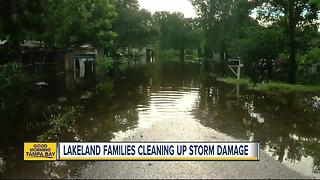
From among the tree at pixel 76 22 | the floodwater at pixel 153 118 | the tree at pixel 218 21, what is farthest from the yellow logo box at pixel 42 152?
the tree at pixel 218 21

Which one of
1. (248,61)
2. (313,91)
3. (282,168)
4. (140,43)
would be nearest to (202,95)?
(313,91)

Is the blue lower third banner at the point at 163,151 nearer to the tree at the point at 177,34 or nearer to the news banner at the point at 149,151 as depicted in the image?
the news banner at the point at 149,151

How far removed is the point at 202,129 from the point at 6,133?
6991 millimetres

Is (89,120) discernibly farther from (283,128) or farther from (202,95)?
(202,95)

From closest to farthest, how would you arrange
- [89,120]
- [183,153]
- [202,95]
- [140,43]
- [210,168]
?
[210,168], [183,153], [89,120], [202,95], [140,43]

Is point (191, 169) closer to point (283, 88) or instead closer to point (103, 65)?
point (283, 88)

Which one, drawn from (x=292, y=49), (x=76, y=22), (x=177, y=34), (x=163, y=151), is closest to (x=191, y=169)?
(x=163, y=151)

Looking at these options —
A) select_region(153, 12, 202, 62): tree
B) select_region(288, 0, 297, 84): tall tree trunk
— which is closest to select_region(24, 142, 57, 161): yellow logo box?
select_region(288, 0, 297, 84): tall tree trunk

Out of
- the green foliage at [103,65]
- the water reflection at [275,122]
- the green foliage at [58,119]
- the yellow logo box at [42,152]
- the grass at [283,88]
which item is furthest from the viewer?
the green foliage at [103,65]

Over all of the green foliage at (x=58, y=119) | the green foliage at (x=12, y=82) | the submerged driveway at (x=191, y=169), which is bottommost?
the submerged driveway at (x=191, y=169)

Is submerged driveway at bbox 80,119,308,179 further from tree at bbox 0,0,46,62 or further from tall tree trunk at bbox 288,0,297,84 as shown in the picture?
tall tree trunk at bbox 288,0,297,84

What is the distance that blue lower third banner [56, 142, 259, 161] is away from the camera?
992cm

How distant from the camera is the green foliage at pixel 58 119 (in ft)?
43.4

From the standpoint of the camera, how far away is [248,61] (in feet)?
120
